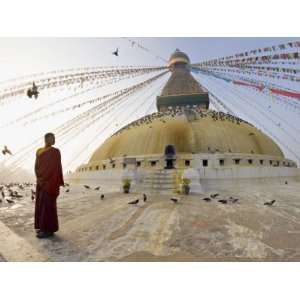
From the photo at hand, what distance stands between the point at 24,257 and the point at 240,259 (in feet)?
8.22

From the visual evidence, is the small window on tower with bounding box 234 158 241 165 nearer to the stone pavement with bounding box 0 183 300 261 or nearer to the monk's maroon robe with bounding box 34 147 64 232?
the stone pavement with bounding box 0 183 300 261

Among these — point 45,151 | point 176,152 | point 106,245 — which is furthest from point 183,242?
point 176,152

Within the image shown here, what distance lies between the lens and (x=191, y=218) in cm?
464

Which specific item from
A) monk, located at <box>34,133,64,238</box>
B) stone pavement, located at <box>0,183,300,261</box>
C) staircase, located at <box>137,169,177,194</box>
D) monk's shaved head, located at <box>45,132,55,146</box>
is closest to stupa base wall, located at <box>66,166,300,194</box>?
staircase, located at <box>137,169,177,194</box>

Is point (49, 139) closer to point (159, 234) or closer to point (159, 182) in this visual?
point (159, 234)

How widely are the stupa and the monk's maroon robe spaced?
5.02 meters

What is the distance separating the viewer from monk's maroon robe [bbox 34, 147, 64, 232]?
11.2ft

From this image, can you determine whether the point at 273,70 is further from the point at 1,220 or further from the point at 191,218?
the point at 1,220

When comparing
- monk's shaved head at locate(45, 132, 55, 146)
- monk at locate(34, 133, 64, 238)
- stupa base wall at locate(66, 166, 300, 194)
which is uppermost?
monk's shaved head at locate(45, 132, 55, 146)

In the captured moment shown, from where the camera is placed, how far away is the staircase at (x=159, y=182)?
8.30 meters

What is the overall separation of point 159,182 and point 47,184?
5.62m

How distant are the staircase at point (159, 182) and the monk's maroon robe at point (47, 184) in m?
4.98

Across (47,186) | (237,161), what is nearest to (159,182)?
(237,161)

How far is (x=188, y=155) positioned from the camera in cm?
1125
